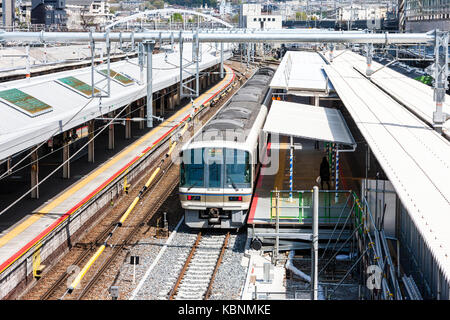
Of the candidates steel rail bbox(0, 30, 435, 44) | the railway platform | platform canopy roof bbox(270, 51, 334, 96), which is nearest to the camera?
the railway platform

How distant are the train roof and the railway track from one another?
7.31ft

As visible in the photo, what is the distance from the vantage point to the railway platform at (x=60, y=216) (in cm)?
1195

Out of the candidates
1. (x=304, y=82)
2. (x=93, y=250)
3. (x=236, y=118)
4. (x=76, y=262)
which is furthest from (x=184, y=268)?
(x=304, y=82)

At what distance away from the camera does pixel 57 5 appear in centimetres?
7888

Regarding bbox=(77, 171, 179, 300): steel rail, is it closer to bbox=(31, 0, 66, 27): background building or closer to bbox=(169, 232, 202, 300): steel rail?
bbox=(169, 232, 202, 300): steel rail

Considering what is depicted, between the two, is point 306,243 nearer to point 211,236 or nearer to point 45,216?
point 211,236

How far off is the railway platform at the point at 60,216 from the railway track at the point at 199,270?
2.54 m

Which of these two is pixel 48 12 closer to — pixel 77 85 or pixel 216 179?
pixel 77 85

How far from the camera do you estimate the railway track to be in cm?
1176

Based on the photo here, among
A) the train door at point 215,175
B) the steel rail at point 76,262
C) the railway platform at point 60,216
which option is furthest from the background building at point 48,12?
the train door at point 215,175

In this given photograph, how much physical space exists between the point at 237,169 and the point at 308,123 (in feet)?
9.00

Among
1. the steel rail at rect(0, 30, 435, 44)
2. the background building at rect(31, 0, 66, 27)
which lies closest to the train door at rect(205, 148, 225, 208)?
the steel rail at rect(0, 30, 435, 44)

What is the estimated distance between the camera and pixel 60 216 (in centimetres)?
1475

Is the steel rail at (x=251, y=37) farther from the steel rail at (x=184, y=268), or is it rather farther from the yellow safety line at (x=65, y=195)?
the steel rail at (x=184, y=268)
